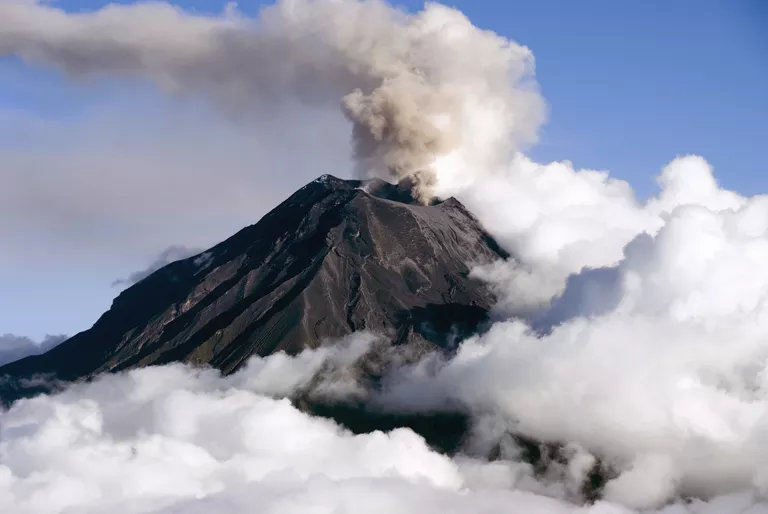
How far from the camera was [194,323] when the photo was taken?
191 m

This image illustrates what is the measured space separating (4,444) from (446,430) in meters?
63.5

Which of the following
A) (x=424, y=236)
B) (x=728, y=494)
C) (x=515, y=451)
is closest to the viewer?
(x=728, y=494)

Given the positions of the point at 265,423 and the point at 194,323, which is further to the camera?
the point at 194,323

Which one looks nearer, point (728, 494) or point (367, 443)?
point (728, 494)

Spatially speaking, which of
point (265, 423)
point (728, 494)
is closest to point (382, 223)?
point (265, 423)

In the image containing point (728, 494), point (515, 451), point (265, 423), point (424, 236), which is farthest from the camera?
point (424, 236)

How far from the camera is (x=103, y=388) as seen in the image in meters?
187

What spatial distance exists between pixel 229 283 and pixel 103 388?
25821mm

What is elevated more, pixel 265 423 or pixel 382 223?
pixel 382 223

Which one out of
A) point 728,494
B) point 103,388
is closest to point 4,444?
point 103,388

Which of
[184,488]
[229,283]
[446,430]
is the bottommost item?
[184,488]

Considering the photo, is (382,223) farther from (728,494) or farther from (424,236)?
(728,494)

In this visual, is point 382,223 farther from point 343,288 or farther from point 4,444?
point 4,444

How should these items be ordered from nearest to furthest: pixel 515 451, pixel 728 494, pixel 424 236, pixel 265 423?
1. pixel 728 494
2. pixel 265 423
3. pixel 515 451
4. pixel 424 236
